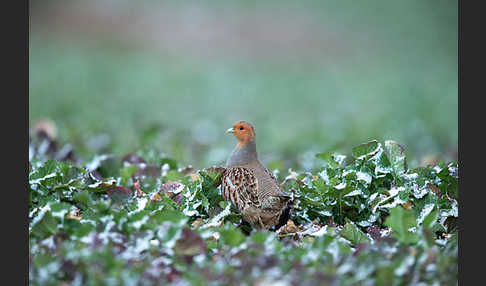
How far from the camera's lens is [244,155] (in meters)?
4.73

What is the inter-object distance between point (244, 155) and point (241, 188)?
498mm

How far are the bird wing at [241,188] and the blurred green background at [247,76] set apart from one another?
98.8 inches

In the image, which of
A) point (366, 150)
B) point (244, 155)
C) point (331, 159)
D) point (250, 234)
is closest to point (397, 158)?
point (366, 150)

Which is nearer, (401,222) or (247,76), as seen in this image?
Answer: (401,222)

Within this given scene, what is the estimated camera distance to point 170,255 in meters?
3.42

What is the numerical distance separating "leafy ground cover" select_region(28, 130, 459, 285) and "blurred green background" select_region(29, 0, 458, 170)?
212 cm

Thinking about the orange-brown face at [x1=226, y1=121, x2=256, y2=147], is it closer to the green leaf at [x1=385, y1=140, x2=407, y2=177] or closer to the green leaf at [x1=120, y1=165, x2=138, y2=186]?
the green leaf at [x1=120, y1=165, x2=138, y2=186]

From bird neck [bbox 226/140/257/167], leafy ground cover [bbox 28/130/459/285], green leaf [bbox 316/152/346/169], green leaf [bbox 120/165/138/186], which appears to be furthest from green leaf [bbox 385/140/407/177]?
green leaf [bbox 120/165/138/186]

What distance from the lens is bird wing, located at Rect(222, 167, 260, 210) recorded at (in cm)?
425

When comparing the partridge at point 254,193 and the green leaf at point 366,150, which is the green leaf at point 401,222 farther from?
the green leaf at point 366,150

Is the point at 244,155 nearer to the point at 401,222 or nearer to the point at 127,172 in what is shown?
the point at 127,172

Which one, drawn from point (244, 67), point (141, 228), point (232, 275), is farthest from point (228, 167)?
point (244, 67)

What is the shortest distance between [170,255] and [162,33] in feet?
69.0
